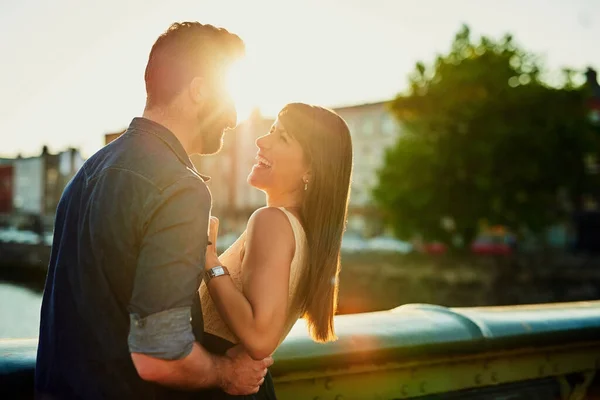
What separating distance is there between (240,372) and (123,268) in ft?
1.54

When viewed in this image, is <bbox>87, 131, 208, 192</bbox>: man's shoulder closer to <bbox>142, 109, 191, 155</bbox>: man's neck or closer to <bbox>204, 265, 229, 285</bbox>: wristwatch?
<bbox>142, 109, 191, 155</bbox>: man's neck

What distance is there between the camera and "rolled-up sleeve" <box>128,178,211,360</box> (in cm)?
147

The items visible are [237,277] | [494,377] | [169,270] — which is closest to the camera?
[169,270]

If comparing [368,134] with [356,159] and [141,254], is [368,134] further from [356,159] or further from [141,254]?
[141,254]

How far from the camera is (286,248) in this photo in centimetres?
183

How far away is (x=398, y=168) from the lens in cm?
2931

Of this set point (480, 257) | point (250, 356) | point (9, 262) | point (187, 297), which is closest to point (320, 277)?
point (250, 356)

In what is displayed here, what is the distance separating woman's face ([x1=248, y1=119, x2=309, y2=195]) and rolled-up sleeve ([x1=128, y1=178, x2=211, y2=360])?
1.73 ft

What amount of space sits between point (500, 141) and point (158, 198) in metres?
27.7

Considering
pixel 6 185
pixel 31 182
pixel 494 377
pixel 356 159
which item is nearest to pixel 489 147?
pixel 494 377

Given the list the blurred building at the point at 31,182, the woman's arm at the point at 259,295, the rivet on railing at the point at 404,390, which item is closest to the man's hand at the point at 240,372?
the woman's arm at the point at 259,295

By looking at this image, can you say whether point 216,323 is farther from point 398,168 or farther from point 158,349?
point 398,168

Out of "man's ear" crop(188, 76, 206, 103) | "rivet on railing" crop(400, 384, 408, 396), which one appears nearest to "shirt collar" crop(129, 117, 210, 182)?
"man's ear" crop(188, 76, 206, 103)

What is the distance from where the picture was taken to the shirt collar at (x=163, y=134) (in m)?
1.64
